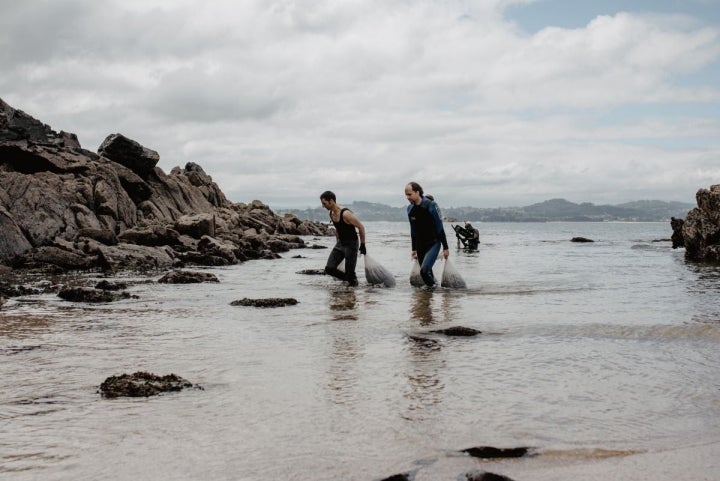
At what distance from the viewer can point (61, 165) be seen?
2870cm

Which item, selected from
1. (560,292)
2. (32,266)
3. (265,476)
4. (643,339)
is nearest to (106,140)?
(32,266)

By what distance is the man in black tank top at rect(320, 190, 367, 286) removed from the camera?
14.4 metres

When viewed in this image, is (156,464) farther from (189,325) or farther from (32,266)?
(32,266)

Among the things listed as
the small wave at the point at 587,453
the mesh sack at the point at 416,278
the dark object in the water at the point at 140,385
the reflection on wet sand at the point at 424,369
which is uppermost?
the mesh sack at the point at 416,278

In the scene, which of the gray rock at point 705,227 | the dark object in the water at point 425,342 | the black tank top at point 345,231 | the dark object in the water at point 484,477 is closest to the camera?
the dark object in the water at point 484,477

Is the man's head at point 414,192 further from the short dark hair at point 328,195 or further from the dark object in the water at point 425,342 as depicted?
the dark object in the water at point 425,342

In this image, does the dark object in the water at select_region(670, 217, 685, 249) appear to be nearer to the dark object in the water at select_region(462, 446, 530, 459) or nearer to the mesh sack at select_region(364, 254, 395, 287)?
the mesh sack at select_region(364, 254, 395, 287)

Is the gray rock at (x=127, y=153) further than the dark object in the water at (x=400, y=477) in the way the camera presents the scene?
Yes

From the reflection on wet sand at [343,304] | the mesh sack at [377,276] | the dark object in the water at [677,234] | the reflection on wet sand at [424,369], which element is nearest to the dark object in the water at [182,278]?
the reflection on wet sand at [343,304]

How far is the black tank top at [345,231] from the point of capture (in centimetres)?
1488

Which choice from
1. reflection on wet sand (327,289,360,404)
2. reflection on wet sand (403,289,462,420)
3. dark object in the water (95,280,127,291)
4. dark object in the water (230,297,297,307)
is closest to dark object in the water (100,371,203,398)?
reflection on wet sand (327,289,360,404)

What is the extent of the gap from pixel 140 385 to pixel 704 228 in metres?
25.7

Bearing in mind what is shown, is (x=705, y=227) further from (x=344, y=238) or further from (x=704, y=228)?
(x=344, y=238)

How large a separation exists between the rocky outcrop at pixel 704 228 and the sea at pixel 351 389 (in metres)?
15.0
